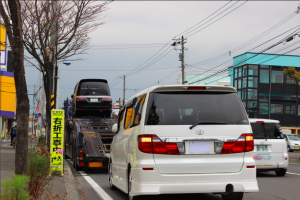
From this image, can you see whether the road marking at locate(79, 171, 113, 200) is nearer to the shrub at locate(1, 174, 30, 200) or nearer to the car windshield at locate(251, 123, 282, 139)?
the shrub at locate(1, 174, 30, 200)

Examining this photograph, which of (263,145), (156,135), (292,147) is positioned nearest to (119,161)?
(156,135)

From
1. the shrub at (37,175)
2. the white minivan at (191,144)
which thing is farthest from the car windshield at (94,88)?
the white minivan at (191,144)

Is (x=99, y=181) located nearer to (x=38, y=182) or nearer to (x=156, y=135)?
(x=38, y=182)

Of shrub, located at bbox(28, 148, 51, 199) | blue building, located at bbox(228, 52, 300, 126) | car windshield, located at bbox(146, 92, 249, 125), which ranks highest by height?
blue building, located at bbox(228, 52, 300, 126)

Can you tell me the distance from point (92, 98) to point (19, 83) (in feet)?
42.9

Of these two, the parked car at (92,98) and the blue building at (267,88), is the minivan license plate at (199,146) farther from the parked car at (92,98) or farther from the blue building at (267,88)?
the blue building at (267,88)

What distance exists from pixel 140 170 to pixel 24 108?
219 cm

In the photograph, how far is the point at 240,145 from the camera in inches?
251

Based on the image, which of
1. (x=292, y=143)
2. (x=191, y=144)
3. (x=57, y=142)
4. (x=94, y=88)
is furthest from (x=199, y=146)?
(x=292, y=143)

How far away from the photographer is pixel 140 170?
616 cm

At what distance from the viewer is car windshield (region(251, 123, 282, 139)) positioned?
12.5m

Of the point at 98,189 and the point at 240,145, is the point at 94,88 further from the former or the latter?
the point at 240,145

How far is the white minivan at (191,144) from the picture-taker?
6.14m

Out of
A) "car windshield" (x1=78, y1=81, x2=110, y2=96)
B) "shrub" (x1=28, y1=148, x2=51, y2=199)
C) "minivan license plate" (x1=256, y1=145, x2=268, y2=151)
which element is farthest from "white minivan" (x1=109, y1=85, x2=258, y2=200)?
"car windshield" (x1=78, y1=81, x2=110, y2=96)
